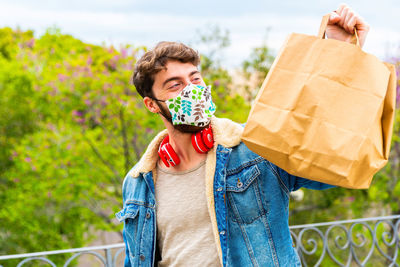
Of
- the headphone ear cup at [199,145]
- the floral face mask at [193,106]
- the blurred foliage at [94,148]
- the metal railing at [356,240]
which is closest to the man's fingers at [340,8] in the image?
the floral face mask at [193,106]

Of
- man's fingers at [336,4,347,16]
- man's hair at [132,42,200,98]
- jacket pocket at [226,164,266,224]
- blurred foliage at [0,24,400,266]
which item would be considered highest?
man's fingers at [336,4,347,16]

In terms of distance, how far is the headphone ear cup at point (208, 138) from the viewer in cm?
207

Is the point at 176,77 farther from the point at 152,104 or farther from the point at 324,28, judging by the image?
the point at 324,28

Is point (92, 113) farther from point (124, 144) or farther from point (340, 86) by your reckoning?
point (340, 86)

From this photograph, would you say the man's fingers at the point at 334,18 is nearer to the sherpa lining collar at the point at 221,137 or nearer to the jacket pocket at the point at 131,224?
the sherpa lining collar at the point at 221,137

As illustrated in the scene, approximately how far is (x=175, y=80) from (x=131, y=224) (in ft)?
2.63

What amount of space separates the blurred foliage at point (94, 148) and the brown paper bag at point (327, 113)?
18.6 feet

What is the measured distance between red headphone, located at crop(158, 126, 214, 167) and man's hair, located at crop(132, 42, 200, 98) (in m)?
0.32

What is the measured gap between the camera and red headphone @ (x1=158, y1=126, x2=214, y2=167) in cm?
208

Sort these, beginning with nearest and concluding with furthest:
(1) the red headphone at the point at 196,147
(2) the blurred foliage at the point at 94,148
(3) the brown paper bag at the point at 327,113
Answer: (3) the brown paper bag at the point at 327,113
(1) the red headphone at the point at 196,147
(2) the blurred foliage at the point at 94,148

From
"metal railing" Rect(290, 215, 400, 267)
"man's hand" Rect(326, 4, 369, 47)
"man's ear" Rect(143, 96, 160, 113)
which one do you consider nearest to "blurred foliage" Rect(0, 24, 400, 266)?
"metal railing" Rect(290, 215, 400, 267)

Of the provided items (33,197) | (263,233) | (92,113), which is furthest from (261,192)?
(33,197)

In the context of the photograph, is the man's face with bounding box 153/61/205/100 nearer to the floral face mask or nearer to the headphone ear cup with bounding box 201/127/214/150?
the floral face mask

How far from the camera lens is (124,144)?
324 inches
